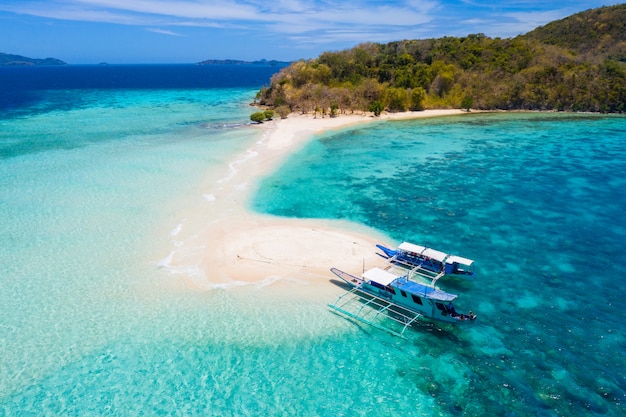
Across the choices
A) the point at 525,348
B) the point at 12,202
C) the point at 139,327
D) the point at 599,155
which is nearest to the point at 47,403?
the point at 139,327

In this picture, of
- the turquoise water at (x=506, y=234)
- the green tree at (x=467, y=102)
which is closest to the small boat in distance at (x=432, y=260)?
the turquoise water at (x=506, y=234)

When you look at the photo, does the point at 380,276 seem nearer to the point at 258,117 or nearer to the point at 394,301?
the point at 394,301

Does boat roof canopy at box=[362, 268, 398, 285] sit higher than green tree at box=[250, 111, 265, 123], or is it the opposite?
green tree at box=[250, 111, 265, 123]

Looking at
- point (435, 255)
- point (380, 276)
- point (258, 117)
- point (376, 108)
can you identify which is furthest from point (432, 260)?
point (376, 108)

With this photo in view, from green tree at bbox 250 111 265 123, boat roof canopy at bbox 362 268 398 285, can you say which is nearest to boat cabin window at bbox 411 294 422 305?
boat roof canopy at bbox 362 268 398 285

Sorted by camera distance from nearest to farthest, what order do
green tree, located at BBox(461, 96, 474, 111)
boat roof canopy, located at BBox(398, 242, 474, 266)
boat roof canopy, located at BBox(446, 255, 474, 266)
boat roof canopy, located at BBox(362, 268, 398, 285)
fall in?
1. boat roof canopy, located at BBox(362, 268, 398, 285)
2. boat roof canopy, located at BBox(446, 255, 474, 266)
3. boat roof canopy, located at BBox(398, 242, 474, 266)
4. green tree, located at BBox(461, 96, 474, 111)

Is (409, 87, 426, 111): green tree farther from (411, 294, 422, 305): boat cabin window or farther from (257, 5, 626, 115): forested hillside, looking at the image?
(411, 294, 422, 305): boat cabin window
